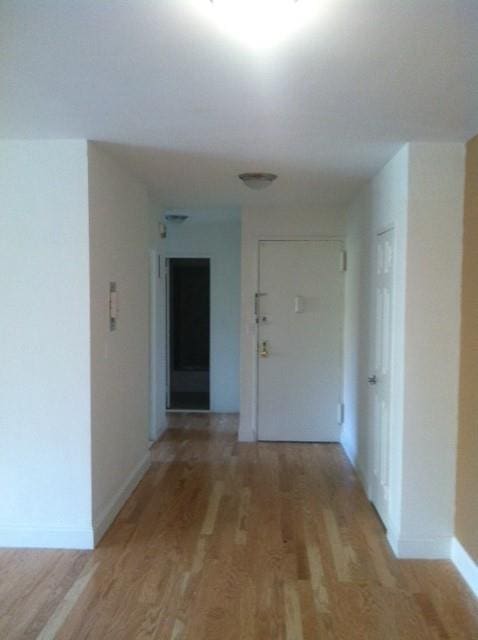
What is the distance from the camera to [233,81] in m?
2.05

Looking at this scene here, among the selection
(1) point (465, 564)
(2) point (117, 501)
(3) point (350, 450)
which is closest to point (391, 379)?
(1) point (465, 564)

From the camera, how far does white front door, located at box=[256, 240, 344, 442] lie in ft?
17.2

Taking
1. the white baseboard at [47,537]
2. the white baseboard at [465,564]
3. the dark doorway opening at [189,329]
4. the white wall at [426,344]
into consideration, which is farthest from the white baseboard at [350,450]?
the dark doorway opening at [189,329]

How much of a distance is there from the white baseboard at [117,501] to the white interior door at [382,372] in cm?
173

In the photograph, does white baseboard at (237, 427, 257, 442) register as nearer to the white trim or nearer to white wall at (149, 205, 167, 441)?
the white trim

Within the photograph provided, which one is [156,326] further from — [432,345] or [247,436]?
[432,345]

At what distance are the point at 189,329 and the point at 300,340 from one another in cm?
292

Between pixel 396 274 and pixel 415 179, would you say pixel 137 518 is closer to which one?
pixel 396 274

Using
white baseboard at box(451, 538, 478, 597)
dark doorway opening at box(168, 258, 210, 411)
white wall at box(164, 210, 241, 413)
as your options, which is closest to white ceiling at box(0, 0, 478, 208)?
white baseboard at box(451, 538, 478, 597)

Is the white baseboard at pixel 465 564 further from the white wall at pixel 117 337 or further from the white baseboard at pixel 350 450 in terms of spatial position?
the white wall at pixel 117 337

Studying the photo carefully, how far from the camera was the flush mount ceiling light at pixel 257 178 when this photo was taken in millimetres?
3676

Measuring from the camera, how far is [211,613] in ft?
8.20

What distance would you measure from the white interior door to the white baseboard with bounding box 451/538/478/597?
1.53 feet

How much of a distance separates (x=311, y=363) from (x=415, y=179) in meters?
2.66
